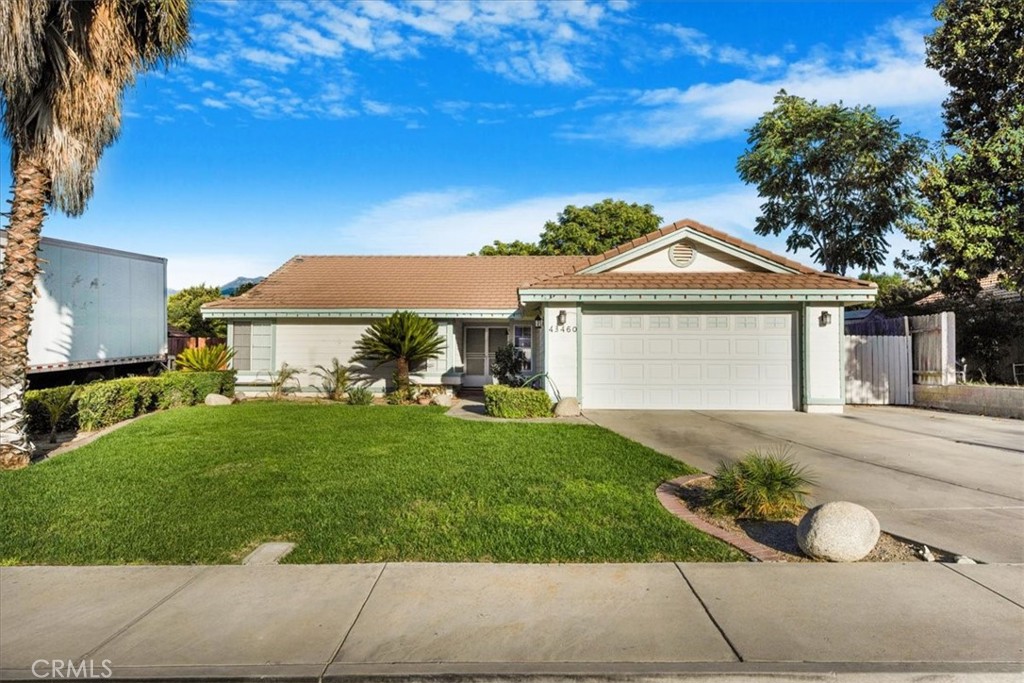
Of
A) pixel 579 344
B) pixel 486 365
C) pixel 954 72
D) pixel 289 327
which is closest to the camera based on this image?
pixel 579 344

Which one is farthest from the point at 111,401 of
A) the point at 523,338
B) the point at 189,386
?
the point at 523,338

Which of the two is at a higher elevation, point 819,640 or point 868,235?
point 868,235

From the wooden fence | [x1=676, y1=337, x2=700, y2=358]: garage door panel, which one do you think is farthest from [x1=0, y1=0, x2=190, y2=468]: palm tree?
the wooden fence

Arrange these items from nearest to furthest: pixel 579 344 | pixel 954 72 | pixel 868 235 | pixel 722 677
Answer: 1. pixel 722 677
2. pixel 579 344
3. pixel 954 72
4. pixel 868 235

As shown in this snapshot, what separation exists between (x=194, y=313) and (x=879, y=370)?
32.9 meters

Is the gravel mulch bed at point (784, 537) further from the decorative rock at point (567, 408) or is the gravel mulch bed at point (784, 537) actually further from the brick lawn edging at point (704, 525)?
the decorative rock at point (567, 408)

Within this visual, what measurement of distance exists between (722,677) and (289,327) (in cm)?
1705

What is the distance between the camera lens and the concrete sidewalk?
3.40 meters

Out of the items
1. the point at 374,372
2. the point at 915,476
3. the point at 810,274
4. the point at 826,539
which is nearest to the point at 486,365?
the point at 374,372

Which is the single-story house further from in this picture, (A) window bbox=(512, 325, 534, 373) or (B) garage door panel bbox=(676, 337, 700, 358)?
(A) window bbox=(512, 325, 534, 373)

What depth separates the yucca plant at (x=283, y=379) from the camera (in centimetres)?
1756

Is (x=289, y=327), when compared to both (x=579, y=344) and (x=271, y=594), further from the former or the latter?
(x=271, y=594)

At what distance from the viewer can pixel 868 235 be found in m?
25.2

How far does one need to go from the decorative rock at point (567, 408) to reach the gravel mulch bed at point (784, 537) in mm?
6258
